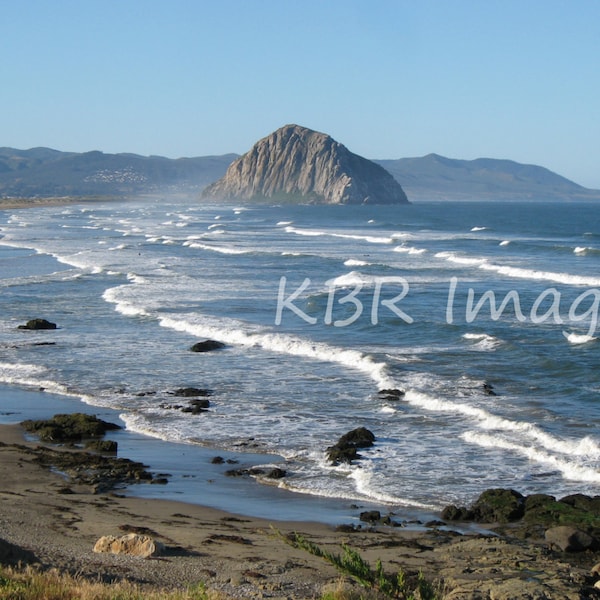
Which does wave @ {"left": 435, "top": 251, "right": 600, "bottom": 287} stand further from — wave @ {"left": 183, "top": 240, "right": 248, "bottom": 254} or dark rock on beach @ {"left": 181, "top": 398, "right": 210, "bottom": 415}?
dark rock on beach @ {"left": 181, "top": 398, "right": 210, "bottom": 415}

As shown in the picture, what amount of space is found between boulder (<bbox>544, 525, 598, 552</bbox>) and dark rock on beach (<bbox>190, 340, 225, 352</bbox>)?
55.5ft

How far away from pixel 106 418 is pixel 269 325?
13.1 metres

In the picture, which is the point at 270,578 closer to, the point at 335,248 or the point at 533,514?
the point at 533,514

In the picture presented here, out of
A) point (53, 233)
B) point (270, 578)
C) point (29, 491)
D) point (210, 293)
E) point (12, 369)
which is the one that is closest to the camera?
point (270, 578)

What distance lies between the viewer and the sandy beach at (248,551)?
10891 millimetres

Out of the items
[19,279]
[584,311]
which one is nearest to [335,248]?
[19,279]

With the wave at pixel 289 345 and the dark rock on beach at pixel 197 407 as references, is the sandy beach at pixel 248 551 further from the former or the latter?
the wave at pixel 289 345

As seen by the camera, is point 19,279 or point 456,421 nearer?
point 456,421

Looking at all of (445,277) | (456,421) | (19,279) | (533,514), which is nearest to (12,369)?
(456,421)

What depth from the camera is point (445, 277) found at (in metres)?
49.6

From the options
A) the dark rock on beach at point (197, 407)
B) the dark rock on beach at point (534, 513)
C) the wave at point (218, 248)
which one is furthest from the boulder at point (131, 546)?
the wave at point (218, 248)

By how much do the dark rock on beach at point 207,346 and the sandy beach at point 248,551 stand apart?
13.1 m

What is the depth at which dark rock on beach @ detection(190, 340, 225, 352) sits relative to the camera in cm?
2897

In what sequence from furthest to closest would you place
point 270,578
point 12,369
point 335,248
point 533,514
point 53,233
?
point 53,233, point 335,248, point 12,369, point 533,514, point 270,578
